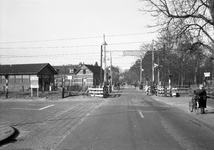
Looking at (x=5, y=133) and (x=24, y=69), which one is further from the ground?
(x=24, y=69)

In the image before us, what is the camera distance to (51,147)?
6469mm

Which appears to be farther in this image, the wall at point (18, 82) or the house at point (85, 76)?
the house at point (85, 76)

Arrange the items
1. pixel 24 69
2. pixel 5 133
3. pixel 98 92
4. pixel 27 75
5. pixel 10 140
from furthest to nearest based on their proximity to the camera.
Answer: pixel 24 69 < pixel 27 75 < pixel 98 92 < pixel 5 133 < pixel 10 140

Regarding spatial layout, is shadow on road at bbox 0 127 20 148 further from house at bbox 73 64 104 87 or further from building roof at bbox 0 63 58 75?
house at bbox 73 64 104 87

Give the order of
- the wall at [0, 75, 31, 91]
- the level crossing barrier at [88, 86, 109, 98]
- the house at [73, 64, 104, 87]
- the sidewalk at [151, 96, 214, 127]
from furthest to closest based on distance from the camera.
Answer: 1. the house at [73, 64, 104, 87]
2. the wall at [0, 75, 31, 91]
3. the level crossing barrier at [88, 86, 109, 98]
4. the sidewalk at [151, 96, 214, 127]

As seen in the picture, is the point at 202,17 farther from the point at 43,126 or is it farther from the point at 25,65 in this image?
the point at 25,65

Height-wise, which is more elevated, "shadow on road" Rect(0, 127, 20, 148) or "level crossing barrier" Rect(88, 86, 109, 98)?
"level crossing barrier" Rect(88, 86, 109, 98)

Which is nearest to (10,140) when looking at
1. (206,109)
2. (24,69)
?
(206,109)

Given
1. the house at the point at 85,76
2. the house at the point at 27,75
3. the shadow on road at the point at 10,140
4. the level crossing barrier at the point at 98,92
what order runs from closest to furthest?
the shadow on road at the point at 10,140
the level crossing barrier at the point at 98,92
the house at the point at 27,75
the house at the point at 85,76

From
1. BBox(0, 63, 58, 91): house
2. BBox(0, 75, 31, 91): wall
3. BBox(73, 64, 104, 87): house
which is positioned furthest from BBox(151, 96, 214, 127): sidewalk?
BBox(73, 64, 104, 87): house

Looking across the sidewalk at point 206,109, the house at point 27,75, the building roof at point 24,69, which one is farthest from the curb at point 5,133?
the house at point 27,75

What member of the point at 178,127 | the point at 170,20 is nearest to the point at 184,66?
the point at 170,20

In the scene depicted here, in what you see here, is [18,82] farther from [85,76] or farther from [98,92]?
[85,76]

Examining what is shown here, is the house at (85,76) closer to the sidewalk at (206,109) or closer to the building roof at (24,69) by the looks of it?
the building roof at (24,69)
